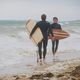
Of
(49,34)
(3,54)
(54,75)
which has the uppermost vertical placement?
(54,75)

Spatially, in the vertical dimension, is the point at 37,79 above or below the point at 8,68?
above

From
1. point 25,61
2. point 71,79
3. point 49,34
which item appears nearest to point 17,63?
point 25,61

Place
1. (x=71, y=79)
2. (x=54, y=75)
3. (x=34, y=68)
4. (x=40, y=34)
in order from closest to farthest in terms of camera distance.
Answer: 1. (x=71, y=79)
2. (x=54, y=75)
3. (x=34, y=68)
4. (x=40, y=34)

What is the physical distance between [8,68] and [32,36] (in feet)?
7.14

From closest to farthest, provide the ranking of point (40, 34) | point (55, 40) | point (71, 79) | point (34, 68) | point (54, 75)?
point (71, 79) → point (54, 75) → point (34, 68) → point (40, 34) → point (55, 40)

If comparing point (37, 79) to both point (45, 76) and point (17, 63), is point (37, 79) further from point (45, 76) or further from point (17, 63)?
point (17, 63)

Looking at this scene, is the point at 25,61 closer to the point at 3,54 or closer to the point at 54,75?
the point at 3,54

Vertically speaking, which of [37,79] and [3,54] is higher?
[37,79]

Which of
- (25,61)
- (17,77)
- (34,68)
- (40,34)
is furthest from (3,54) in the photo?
(17,77)

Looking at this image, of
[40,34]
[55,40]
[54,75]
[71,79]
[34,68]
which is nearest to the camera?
[71,79]

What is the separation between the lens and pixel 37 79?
9.97 m

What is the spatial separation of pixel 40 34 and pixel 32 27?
703 millimetres

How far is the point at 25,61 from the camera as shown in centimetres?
1638

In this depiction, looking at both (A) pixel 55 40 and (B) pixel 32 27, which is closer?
(B) pixel 32 27
